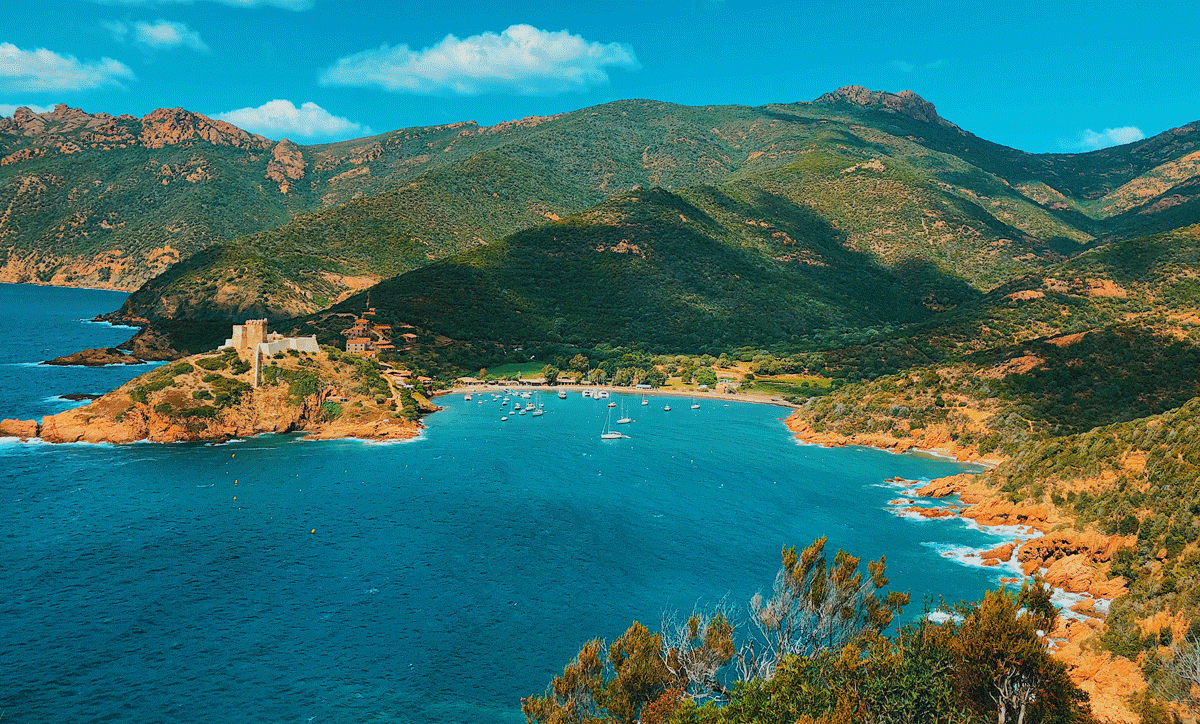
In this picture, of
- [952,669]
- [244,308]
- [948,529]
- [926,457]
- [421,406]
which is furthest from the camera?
[244,308]

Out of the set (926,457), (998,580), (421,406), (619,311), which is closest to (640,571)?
(998,580)

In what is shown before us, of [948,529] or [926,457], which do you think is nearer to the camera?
[948,529]

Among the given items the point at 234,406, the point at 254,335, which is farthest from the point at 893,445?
the point at 254,335

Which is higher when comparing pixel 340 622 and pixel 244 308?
pixel 244 308

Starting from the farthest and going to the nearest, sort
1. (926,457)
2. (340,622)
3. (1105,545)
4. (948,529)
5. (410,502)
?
(926,457)
(410,502)
(948,529)
(1105,545)
(340,622)

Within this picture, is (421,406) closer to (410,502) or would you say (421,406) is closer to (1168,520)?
(410,502)

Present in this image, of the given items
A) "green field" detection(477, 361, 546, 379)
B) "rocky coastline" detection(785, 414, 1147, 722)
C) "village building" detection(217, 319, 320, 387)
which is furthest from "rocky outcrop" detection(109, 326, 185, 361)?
"rocky coastline" detection(785, 414, 1147, 722)

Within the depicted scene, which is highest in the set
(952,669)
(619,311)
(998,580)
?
(619,311)
